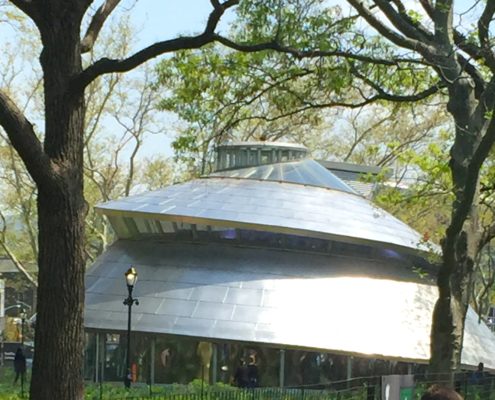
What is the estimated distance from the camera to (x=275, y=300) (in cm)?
3709

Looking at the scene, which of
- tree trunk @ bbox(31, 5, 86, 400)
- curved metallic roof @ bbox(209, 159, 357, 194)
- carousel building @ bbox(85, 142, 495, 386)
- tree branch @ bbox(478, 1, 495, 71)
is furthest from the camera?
curved metallic roof @ bbox(209, 159, 357, 194)

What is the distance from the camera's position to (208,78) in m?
19.9

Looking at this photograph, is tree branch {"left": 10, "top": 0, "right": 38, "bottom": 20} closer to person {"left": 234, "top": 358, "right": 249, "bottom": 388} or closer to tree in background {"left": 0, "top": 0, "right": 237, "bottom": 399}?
tree in background {"left": 0, "top": 0, "right": 237, "bottom": 399}

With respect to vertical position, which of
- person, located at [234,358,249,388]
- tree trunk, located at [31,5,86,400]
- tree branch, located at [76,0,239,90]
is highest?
tree branch, located at [76,0,239,90]

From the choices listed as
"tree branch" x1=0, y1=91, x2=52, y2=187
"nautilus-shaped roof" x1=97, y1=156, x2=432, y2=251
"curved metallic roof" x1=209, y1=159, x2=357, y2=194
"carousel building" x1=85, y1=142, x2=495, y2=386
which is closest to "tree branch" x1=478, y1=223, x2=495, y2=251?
"tree branch" x1=0, y1=91, x2=52, y2=187

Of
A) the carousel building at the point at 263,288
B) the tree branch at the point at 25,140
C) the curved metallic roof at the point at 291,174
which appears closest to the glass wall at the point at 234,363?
the carousel building at the point at 263,288

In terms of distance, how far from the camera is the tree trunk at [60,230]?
12844 mm

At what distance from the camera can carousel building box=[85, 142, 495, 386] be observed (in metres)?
35.9

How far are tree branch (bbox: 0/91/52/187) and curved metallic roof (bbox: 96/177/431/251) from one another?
1008 inches

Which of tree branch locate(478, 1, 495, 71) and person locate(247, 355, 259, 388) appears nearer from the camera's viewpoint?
tree branch locate(478, 1, 495, 71)

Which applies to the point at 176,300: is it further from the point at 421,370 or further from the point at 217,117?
the point at 217,117

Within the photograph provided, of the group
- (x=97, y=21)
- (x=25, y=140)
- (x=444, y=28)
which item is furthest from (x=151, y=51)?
(x=444, y=28)

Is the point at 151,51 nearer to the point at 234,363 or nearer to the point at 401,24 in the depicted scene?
the point at 401,24

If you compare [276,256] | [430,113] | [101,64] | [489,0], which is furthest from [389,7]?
[430,113]
